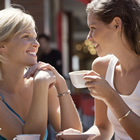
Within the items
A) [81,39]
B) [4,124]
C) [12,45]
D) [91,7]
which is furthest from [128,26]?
[81,39]

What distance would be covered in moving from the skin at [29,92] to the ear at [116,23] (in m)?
0.57

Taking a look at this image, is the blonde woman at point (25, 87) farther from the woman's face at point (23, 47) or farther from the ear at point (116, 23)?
the ear at point (116, 23)

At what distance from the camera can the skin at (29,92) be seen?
1906mm

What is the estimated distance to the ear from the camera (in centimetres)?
215

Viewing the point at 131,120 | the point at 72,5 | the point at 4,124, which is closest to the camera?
the point at 131,120

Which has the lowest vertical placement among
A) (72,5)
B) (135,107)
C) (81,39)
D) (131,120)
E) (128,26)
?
(81,39)

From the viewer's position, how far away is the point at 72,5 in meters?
14.5

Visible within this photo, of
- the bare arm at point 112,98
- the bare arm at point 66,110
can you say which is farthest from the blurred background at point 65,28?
the bare arm at point 112,98

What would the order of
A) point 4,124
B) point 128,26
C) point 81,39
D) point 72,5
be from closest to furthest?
point 4,124, point 128,26, point 72,5, point 81,39

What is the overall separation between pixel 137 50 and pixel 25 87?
3.28 ft

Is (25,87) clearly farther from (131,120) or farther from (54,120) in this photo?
(131,120)

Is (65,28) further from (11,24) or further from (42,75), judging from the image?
(42,75)

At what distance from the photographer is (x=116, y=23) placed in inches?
85.3

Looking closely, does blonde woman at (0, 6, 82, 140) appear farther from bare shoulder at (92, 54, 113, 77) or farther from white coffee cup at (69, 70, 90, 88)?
bare shoulder at (92, 54, 113, 77)
